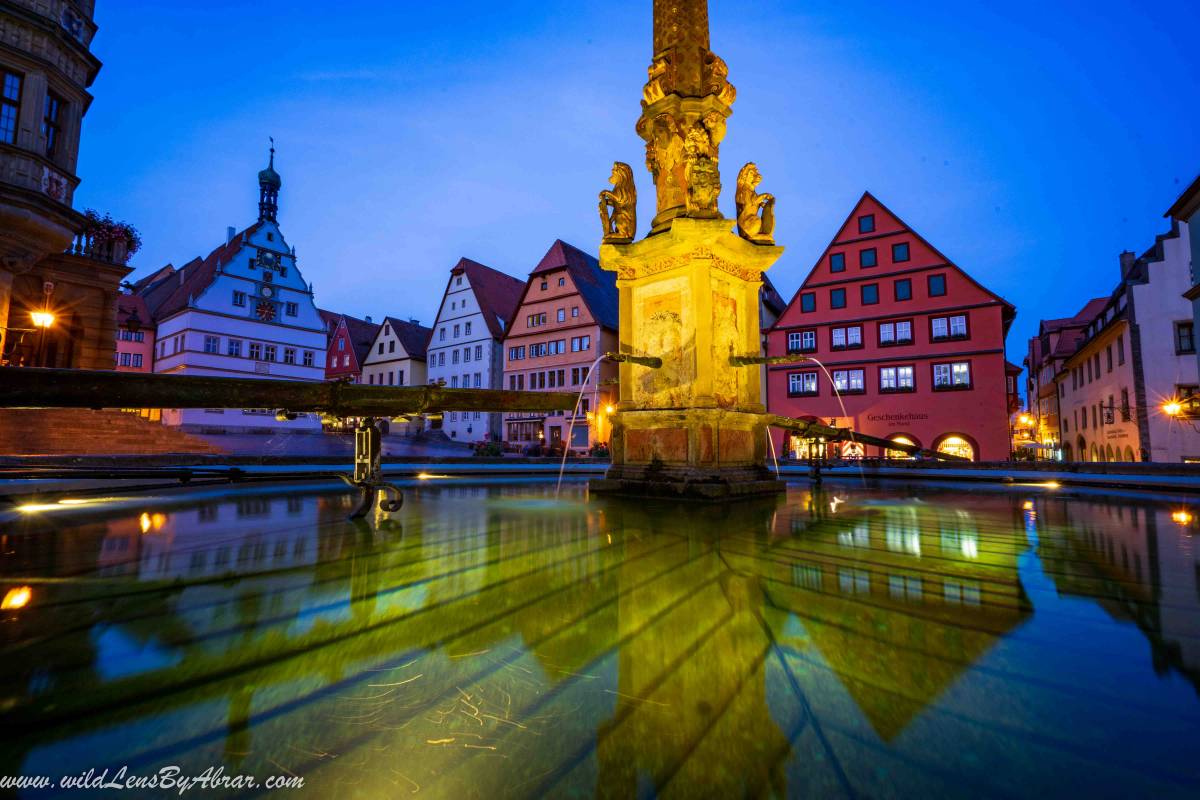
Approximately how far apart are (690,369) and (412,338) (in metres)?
44.6

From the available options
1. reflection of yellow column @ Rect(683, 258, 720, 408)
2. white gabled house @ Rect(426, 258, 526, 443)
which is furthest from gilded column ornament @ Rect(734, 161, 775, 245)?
white gabled house @ Rect(426, 258, 526, 443)

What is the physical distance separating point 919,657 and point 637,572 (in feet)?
4.64

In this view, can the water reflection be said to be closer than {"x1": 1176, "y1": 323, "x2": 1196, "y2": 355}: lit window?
Yes

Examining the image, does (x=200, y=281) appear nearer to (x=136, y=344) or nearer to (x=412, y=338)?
(x=136, y=344)

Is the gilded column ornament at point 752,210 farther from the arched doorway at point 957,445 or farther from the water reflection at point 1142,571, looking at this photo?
the arched doorway at point 957,445

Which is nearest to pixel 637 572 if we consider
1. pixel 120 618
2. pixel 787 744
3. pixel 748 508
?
pixel 787 744

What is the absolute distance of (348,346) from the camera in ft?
164

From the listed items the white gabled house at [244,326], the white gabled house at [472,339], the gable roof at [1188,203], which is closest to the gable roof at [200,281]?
the white gabled house at [244,326]

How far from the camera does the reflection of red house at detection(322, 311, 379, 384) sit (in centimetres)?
4941

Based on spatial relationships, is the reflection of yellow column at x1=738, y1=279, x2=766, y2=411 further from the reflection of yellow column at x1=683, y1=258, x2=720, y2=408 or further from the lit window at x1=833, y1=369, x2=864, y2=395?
the lit window at x1=833, y1=369, x2=864, y2=395

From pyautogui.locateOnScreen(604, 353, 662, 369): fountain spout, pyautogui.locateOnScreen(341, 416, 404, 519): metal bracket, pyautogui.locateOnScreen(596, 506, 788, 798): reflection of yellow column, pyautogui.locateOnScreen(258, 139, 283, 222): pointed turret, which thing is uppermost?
pyautogui.locateOnScreen(258, 139, 283, 222): pointed turret

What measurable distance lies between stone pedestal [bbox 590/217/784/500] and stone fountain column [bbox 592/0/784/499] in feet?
0.05

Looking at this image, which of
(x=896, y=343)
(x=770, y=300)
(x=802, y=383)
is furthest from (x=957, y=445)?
(x=770, y=300)

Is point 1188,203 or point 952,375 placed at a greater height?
point 1188,203
